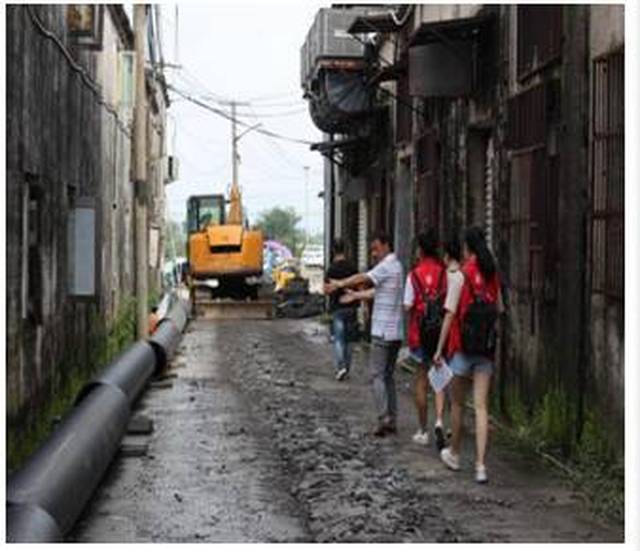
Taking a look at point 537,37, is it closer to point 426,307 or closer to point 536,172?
point 536,172

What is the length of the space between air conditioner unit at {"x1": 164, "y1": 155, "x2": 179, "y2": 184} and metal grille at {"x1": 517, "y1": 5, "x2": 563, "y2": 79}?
39394mm

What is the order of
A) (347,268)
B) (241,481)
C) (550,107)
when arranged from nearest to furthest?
1. (241,481)
2. (550,107)
3. (347,268)

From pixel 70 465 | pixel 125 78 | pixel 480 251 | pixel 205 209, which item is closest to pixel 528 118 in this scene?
pixel 480 251

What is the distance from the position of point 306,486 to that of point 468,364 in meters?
1.48

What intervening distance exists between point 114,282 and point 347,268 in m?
7.41

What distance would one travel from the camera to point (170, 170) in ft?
171

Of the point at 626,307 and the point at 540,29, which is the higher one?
the point at 540,29

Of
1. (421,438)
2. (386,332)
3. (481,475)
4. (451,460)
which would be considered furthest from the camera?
(386,332)

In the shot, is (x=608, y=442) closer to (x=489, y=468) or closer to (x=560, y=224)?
(x=489, y=468)

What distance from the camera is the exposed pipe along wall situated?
660cm

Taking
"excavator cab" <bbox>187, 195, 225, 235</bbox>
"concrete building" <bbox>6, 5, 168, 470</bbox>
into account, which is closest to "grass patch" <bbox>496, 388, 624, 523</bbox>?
"concrete building" <bbox>6, 5, 168, 470</bbox>

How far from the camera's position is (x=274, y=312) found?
104 feet

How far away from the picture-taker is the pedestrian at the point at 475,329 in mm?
9195

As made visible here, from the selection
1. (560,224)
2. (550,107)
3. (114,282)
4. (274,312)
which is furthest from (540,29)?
(274,312)
